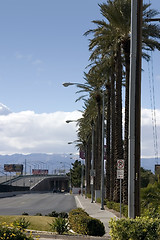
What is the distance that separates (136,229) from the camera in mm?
10617

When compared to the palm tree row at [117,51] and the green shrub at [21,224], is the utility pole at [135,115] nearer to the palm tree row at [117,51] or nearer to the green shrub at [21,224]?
the green shrub at [21,224]

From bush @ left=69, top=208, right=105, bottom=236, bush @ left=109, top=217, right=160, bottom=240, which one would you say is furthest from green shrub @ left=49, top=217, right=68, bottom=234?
bush @ left=109, top=217, right=160, bottom=240

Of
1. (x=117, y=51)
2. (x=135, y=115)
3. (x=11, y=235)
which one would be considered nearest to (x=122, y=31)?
(x=117, y=51)

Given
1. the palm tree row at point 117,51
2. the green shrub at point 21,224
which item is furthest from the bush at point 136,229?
the palm tree row at point 117,51

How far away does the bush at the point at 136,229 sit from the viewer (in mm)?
10570

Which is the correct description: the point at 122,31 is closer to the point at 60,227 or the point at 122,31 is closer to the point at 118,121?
the point at 118,121

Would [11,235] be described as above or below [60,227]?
above

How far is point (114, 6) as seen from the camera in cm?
3588

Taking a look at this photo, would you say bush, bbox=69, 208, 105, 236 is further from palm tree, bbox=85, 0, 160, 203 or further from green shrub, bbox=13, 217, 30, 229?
palm tree, bbox=85, 0, 160, 203

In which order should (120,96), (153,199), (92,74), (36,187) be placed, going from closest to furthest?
(153,199), (120,96), (92,74), (36,187)

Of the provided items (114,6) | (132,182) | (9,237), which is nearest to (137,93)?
(132,182)

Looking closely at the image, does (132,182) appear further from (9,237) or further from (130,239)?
(9,237)

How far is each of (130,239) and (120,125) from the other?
99.0ft

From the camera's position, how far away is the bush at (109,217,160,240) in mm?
10570
